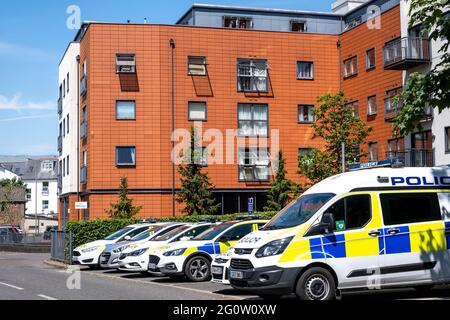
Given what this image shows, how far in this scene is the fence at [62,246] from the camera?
29609mm

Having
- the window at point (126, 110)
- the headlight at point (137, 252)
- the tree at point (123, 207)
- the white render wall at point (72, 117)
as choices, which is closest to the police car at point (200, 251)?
the headlight at point (137, 252)

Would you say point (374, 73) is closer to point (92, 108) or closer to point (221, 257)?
point (92, 108)

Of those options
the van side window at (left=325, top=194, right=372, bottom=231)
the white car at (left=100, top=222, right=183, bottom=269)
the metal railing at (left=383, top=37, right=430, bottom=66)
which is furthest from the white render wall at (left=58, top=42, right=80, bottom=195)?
the van side window at (left=325, top=194, right=372, bottom=231)

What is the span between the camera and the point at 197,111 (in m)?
43.7

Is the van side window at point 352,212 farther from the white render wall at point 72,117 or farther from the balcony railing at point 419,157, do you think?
the white render wall at point 72,117

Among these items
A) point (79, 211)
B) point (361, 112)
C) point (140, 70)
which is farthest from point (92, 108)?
point (361, 112)

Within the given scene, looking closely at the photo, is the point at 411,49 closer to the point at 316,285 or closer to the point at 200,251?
the point at 200,251

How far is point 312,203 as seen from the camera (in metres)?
14.0

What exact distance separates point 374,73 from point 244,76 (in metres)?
8.17

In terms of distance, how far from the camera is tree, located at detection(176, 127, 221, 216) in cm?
4041

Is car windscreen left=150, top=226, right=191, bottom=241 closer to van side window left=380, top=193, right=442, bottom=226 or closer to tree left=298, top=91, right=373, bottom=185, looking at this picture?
van side window left=380, top=193, right=442, bottom=226

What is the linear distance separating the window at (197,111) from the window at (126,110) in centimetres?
330

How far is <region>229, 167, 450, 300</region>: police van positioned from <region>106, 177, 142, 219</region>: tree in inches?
1049

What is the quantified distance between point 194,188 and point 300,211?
26.8 meters
